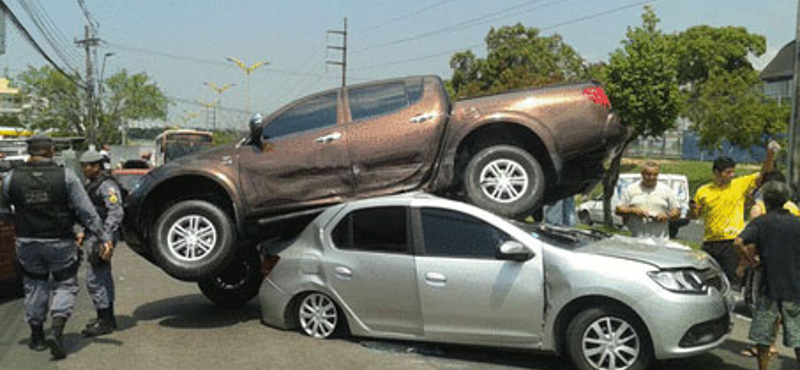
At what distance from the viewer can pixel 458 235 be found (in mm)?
5910

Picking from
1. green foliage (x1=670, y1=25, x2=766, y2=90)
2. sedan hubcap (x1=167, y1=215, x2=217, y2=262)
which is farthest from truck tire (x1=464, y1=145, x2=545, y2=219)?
green foliage (x1=670, y1=25, x2=766, y2=90)

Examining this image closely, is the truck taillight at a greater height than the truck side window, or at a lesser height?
lesser

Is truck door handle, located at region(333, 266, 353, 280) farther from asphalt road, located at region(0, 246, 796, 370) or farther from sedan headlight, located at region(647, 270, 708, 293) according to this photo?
sedan headlight, located at region(647, 270, 708, 293)

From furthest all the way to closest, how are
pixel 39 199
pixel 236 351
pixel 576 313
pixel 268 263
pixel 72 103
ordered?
pixel 72 103
pixel 268 263
pixel 236 351
pixel 39 199
pixel 576 313

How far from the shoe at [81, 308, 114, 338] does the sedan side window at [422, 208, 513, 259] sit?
3.14m

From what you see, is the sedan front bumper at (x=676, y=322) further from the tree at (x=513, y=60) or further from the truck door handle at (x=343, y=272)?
the tree at (x=513, y=60)

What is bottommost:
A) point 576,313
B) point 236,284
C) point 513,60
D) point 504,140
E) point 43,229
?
point 236,284

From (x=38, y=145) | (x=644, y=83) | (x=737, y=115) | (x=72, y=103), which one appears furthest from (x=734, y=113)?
(x=72, y=103)

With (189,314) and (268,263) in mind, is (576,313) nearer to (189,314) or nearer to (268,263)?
(268,263)

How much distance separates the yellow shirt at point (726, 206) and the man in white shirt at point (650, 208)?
12.7 inches

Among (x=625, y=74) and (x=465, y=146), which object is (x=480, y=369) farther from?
(x=625, y=74)

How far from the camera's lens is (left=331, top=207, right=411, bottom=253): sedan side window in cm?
619

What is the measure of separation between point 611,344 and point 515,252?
947 millimetres

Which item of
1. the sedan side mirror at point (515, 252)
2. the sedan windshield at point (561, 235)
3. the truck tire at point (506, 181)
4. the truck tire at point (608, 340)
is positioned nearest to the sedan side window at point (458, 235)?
the sedan side mirror at point (515, 252)
